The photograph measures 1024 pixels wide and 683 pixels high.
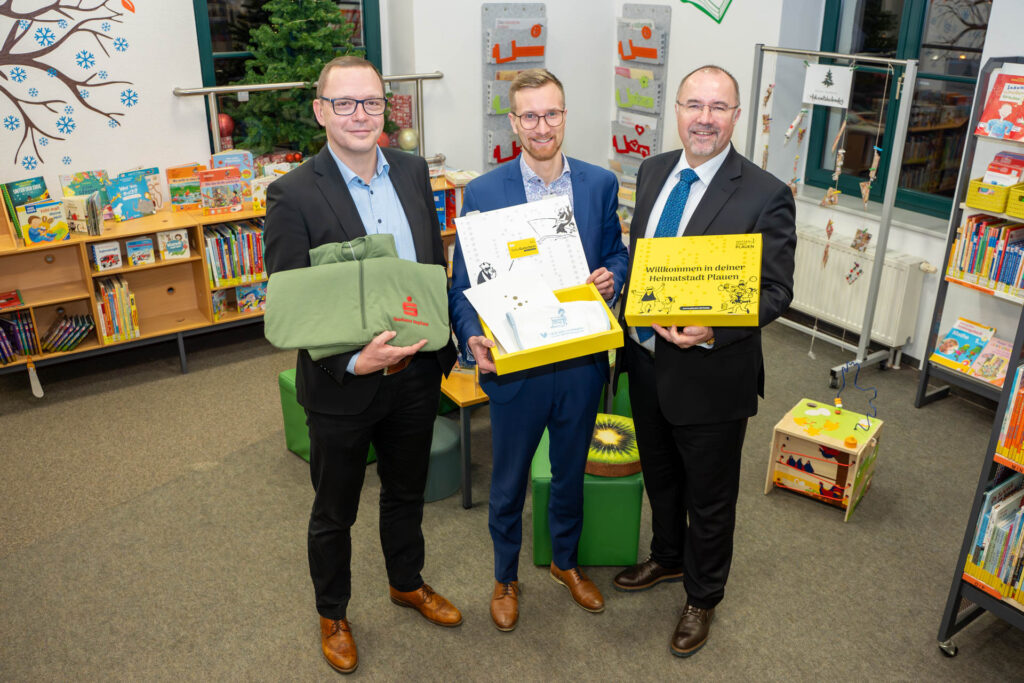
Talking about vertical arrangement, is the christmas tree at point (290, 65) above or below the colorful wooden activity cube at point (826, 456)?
above

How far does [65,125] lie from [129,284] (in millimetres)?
929

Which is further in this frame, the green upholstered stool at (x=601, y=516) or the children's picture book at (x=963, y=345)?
the children's picture book at (x=963, y=345)

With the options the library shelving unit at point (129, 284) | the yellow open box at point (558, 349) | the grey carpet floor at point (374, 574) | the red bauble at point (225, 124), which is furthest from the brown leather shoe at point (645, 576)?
the red bauble at point (225, 124)

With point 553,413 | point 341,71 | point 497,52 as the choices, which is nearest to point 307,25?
point 497,52

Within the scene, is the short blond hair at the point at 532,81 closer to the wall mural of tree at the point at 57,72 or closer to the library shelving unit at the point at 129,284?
the library shelving unit at the point at 129,284

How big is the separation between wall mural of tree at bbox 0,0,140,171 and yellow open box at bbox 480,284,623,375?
3485 millimetres

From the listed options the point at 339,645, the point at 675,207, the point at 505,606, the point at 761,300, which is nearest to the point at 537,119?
the point at 675,207

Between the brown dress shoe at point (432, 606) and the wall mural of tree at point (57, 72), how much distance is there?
339 cm

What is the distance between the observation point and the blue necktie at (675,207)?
2.50 m

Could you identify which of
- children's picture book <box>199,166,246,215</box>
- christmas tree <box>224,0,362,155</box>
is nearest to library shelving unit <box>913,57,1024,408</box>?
christmas tree <box>224,0,362,155</box>

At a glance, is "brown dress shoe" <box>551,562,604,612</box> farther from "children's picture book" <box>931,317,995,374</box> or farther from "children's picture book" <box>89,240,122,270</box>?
"children's picture book" <box>89,240,122,270</box>

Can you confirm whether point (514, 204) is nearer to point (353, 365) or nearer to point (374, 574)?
point (353, 365)

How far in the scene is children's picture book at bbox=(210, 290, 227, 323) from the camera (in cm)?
502

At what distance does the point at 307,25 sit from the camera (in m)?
4.99
